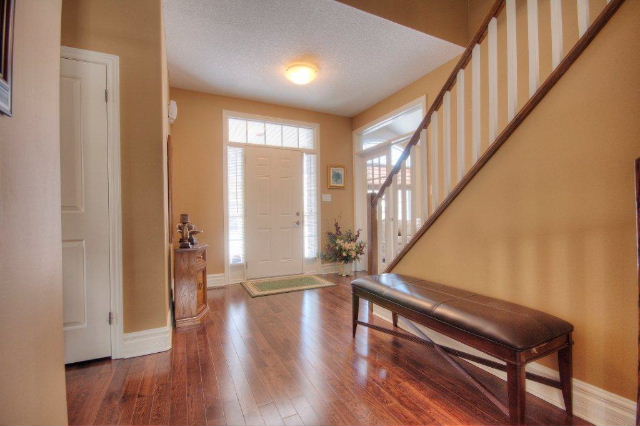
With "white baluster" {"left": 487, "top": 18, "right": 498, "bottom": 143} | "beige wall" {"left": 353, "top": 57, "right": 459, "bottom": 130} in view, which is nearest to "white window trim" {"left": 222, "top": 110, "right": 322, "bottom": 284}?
"beige wall" {"left": 353, "top": 57, "right": 459, "bottom": 130}

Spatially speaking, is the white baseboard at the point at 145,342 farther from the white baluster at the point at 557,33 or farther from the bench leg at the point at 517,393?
the white baluster at the point at 557,33

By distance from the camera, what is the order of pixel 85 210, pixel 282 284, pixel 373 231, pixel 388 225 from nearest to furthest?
pixel 85 210, pixel 388 225, pixel 373 231, pixel 282 284

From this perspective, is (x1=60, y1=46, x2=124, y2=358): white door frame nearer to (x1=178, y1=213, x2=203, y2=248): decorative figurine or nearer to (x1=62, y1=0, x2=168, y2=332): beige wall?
(x1=62, y1=0, x2=168, y2=332): beige wall

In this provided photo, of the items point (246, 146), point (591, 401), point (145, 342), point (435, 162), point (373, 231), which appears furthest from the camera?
point (246, 146)

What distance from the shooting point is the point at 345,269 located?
454 cm

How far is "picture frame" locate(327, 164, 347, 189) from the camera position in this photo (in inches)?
188

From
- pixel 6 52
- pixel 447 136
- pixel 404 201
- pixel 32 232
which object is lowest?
pixel 32 232

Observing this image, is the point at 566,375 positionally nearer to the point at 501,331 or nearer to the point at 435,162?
the point at 501,331

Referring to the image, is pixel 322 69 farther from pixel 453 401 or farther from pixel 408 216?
pixel 453 401

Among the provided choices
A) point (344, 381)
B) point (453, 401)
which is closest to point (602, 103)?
point (453, 401)

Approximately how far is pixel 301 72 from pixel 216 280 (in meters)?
2.91

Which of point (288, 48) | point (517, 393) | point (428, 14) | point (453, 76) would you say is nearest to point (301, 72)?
point (288, 48)

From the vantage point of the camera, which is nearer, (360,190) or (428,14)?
(428,14)

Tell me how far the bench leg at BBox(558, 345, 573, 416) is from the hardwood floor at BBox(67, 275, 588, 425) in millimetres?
60
